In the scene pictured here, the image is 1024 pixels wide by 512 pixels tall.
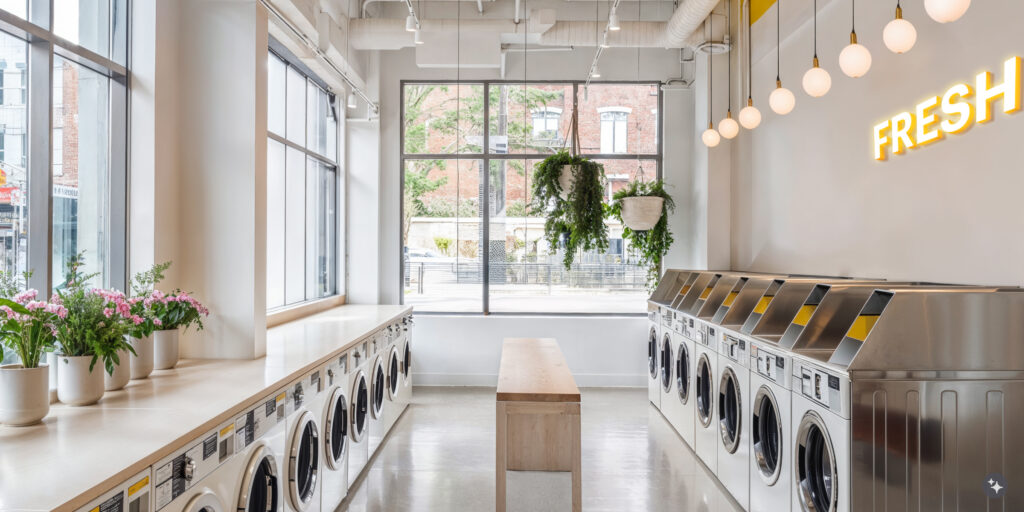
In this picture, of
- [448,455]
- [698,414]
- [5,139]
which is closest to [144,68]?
[5,139]

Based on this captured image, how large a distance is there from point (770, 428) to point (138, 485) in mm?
2880

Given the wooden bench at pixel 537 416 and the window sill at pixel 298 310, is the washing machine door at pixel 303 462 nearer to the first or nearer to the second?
the wooden bench at pixel 537 416

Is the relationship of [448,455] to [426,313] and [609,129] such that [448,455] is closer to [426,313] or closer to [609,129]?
[426,313]

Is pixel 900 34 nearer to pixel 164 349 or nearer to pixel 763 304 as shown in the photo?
pixel 763 304

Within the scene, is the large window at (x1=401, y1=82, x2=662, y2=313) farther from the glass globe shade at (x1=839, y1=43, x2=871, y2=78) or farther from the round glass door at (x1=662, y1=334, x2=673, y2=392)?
the glass globe shade at (x1=839, y1=43, x2=871, y2=78)

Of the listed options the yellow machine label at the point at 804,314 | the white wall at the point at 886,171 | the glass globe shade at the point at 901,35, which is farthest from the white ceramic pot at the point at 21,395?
the white wall at the point at 886,171

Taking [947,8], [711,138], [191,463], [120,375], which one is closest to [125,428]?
[191,463]

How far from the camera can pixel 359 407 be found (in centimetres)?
401

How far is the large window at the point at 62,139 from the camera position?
2.52 meters

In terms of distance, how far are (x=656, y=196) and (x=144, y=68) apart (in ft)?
14.5

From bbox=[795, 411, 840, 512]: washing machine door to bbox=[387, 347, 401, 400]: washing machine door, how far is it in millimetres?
3152

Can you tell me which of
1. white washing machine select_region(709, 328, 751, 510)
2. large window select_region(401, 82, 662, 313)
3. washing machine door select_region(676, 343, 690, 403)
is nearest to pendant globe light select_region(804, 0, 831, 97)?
white washing machine select_region(709, 328, 751, 510)

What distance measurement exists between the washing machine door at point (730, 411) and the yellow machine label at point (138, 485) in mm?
2988

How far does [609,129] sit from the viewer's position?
22.4 ft
